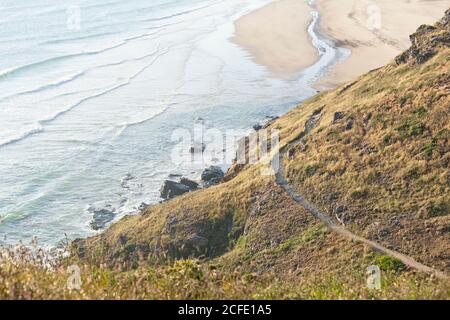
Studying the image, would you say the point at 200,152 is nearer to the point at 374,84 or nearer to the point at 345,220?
the point at 374,84

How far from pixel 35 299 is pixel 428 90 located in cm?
2771

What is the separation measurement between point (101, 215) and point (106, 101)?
Result: 29.6 metres

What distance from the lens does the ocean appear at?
Answer: 139ft

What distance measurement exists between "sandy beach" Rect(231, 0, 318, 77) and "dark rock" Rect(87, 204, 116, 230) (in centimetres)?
3911

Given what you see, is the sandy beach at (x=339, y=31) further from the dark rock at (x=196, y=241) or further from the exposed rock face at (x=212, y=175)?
the dark rock at (x=196, y=241)

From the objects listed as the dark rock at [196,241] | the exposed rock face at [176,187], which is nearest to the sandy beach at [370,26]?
the exposed rock face at [176,187]

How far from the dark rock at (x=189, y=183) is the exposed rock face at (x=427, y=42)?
14655 millimetres

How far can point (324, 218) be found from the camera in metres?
27.8

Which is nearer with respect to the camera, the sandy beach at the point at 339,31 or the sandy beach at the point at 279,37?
the sandy beach at the point at 339,31

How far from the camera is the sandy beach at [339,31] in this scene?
7812 centimetres

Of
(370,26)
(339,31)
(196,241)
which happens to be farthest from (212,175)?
(370,26)

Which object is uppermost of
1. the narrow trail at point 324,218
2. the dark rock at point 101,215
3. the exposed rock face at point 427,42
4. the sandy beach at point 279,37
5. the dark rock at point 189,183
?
the exposed rock face at point 427,42
